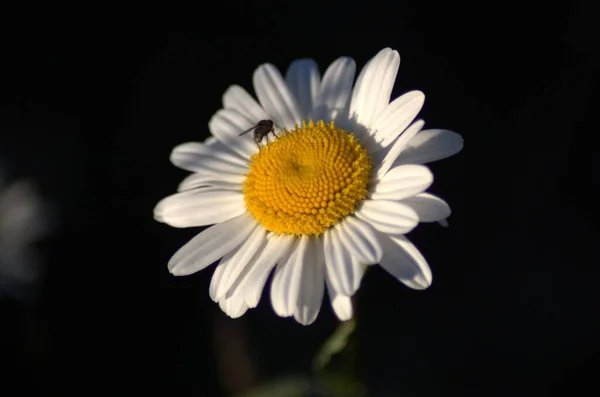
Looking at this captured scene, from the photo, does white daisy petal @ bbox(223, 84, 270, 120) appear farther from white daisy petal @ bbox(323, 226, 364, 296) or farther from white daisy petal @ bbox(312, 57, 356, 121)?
white daisy petal @ bbox(323, 226, 364, 296)

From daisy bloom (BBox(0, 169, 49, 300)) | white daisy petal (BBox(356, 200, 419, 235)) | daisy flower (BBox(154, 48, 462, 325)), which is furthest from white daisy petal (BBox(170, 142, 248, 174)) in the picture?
daisy bloom (BBox(0, 169, 49, 300))

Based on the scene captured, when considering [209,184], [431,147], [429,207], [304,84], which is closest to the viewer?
[429,207]

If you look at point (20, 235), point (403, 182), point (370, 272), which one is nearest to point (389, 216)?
point (403, 182)

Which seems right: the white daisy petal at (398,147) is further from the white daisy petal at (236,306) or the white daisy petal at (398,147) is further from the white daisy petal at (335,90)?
the white daisy petal at (236,306)

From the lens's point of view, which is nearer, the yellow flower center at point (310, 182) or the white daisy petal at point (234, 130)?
the yellow flower center at point (310, 182)

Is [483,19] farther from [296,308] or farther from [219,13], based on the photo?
[296,308]

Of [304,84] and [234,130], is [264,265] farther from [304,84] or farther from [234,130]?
[304,84]

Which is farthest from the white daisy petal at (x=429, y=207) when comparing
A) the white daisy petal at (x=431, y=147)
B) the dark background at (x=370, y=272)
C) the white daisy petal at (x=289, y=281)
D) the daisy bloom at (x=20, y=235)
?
the daisy bloom at (x=20, y=235)
